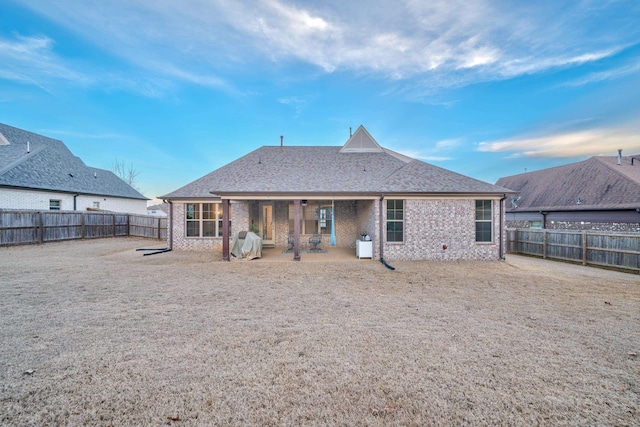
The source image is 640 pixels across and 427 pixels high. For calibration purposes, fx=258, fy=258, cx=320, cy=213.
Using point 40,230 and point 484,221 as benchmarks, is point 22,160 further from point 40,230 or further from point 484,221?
point 484,221

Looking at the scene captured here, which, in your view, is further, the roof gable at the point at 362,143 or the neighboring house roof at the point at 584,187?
the roof gable at the point at 362,143

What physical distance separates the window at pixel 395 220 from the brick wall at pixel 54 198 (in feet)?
71.5

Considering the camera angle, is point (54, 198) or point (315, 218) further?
point (54, 198)

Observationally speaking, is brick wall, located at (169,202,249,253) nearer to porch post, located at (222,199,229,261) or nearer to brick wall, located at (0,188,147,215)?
porch post, located at (222,199,229,261)

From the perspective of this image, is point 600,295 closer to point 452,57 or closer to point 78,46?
point 452,57

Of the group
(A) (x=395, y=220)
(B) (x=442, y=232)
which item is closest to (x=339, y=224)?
(A) (x=395, y=220)

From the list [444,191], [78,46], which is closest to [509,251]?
[444,191]

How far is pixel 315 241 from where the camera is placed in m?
12.5

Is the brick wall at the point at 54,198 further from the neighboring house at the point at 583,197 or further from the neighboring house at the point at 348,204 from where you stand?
the neighboring house at the point at 583,197

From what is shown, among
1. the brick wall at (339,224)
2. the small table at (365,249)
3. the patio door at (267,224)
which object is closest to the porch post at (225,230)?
the patio door at (267,224)

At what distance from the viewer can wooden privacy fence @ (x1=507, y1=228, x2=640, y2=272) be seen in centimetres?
916

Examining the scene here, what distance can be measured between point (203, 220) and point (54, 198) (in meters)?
13.0


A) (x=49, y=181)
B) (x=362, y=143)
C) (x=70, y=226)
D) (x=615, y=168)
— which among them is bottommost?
(x=70, y=226)

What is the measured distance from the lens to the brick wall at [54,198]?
15406mm
